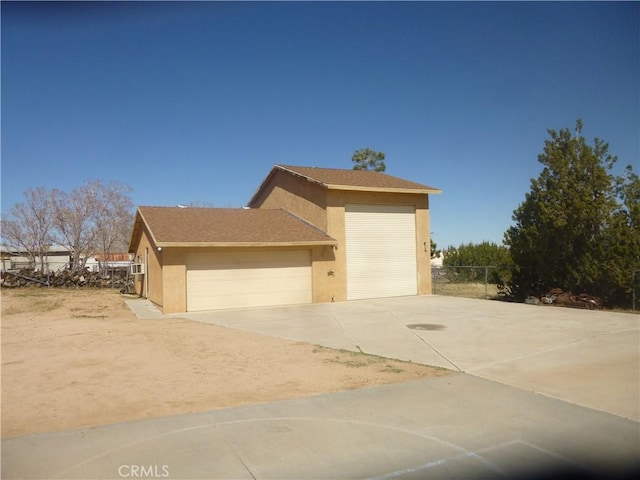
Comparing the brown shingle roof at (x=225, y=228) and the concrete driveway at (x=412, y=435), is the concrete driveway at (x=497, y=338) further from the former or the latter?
the brown shingle roof at (x=225, y=228)

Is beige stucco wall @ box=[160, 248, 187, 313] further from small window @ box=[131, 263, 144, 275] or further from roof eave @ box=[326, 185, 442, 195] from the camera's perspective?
small window @ box=[131, 263, 144, 275]

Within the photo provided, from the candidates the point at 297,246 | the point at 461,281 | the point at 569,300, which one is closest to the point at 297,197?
the point at 297,246

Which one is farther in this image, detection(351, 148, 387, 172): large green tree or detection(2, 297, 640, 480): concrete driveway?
detection(351, 148, 387, 172): large green tree

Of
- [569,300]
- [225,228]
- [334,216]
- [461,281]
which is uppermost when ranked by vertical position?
[334,216]

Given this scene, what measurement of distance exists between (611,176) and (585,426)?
1627 cm

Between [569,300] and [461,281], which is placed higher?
[461,281]

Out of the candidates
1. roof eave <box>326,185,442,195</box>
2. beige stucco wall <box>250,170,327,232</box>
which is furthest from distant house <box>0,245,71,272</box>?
roof eave <box>326,185,442,195</box>

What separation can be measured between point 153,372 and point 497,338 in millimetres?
7827

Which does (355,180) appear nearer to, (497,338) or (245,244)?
(245,244)

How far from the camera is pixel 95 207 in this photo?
1700 inches

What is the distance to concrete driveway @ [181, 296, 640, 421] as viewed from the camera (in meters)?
7.61

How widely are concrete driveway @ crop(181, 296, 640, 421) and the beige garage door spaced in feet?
3.41

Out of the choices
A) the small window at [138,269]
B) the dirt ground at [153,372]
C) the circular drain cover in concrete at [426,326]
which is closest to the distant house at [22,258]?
the small window at [138,269]

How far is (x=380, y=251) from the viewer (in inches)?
870
